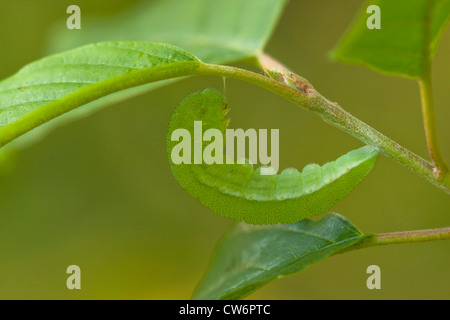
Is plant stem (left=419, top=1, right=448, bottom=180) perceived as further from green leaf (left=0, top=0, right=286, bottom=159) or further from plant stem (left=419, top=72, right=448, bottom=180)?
green leaf (left=0, top=0, right=286, bottom=159)

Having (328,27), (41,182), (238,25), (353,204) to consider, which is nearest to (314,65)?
(328,27)

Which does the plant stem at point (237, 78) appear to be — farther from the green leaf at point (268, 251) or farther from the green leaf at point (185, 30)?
the green leaf at point (185, 30)

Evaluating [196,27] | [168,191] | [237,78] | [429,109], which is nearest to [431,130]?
[429,109]

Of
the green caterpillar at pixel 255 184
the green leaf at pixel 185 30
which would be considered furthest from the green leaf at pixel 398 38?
the green leaf at pixel 185 30

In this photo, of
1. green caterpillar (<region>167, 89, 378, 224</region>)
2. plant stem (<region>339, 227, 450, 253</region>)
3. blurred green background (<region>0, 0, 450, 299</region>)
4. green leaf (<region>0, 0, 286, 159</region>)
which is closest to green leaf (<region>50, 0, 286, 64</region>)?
green leaf (<region>0, 0, 286, 159</region>)

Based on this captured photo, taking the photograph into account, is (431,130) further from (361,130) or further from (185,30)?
(185,30)
